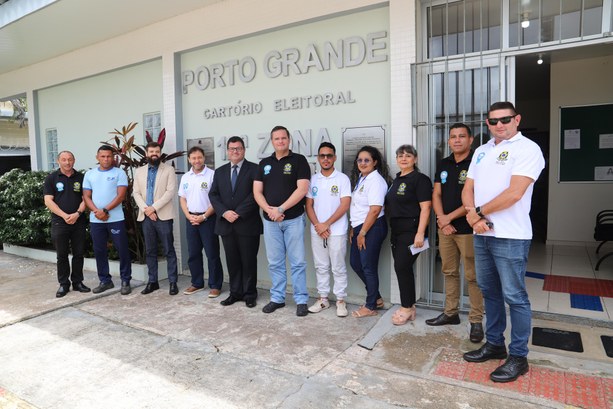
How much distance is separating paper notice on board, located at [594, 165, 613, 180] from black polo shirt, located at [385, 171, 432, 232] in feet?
15.4

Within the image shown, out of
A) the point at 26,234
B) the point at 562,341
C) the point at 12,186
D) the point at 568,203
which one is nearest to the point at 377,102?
the point at 562,341

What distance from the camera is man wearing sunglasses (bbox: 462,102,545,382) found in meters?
2.83

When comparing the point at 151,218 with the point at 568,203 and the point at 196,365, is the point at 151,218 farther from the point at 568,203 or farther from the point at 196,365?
the point at 568,203

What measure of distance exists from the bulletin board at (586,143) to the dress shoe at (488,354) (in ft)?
16.5

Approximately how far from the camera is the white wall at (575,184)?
6.76 metres

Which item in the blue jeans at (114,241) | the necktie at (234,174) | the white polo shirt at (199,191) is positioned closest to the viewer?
the necktie at (234,174)

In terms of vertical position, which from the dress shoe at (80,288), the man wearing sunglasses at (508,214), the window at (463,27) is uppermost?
the window at (463,27)

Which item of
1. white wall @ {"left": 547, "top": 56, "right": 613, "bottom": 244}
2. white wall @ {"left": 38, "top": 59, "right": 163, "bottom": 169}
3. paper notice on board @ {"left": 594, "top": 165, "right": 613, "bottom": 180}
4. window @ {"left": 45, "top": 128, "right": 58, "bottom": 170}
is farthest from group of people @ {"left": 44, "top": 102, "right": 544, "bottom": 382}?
paper notice on board @ {"left": 594, "top": 165, "right": 613, "bottom": 180}

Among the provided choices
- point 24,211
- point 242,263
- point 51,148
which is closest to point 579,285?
point 242,263

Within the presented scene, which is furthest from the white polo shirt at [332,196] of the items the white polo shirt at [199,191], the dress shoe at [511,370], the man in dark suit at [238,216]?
the dress shoe at [511,370]

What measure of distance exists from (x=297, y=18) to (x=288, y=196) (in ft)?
6.90

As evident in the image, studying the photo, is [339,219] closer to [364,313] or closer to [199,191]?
[364,313]

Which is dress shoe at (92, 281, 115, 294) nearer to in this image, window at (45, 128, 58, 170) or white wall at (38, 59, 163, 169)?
white wall at (38, 59, 163, 169)

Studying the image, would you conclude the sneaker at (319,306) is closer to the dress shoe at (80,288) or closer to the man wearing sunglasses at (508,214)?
the man wearing sunglasses at (508,214)
